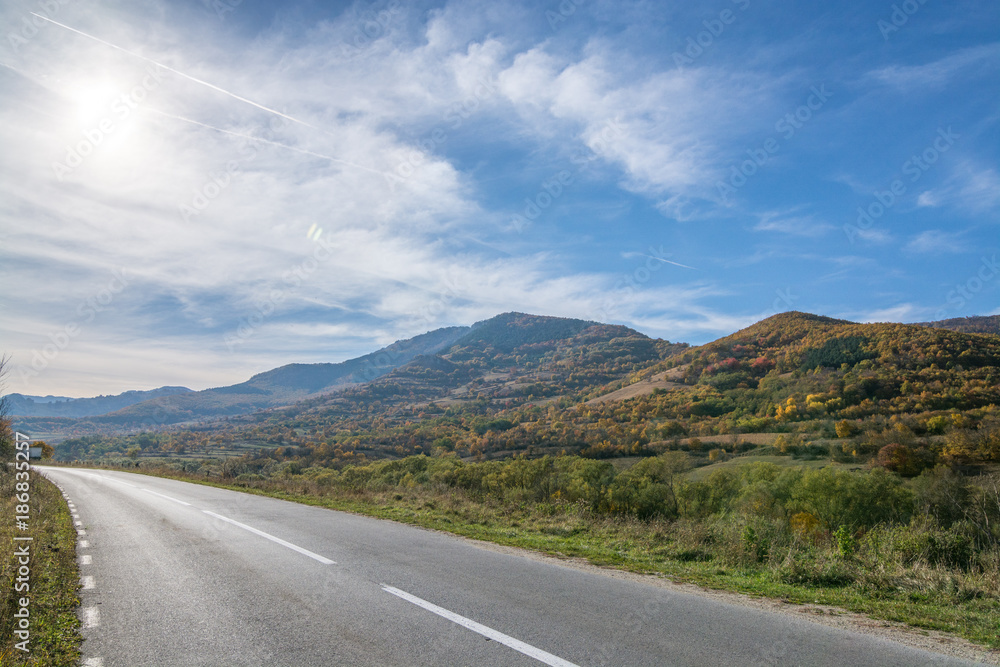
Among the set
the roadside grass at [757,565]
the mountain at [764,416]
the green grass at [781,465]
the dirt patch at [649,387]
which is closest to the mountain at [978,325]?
the mountain at [764,416]

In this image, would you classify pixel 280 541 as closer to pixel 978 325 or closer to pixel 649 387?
pixel 649 387

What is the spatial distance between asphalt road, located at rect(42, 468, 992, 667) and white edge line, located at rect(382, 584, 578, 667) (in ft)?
0.06

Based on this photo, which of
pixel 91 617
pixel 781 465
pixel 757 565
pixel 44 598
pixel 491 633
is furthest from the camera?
pixel 781 465

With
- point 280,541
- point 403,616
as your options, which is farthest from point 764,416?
point 403,616

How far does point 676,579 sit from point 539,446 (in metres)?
68.4

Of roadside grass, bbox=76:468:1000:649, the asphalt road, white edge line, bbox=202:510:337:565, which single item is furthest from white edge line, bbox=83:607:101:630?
roadside grass, bbox=76:468:1000:649

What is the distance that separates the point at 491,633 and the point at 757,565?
5.68 m

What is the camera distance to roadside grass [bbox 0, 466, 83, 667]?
460 centimetres

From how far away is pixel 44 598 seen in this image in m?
6.11

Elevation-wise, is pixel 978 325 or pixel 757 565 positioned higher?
pixel 978 325

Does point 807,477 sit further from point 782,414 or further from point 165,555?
point 782,414

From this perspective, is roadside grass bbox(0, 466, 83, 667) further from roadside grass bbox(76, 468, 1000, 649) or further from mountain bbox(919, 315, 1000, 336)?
mountain bbox(919, 315, 1000, 336)

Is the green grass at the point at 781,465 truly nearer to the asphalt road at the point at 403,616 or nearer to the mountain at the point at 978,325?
the asphalt road at the point at 403,616

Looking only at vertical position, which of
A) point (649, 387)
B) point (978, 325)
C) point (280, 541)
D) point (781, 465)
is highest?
point (978, 325)
